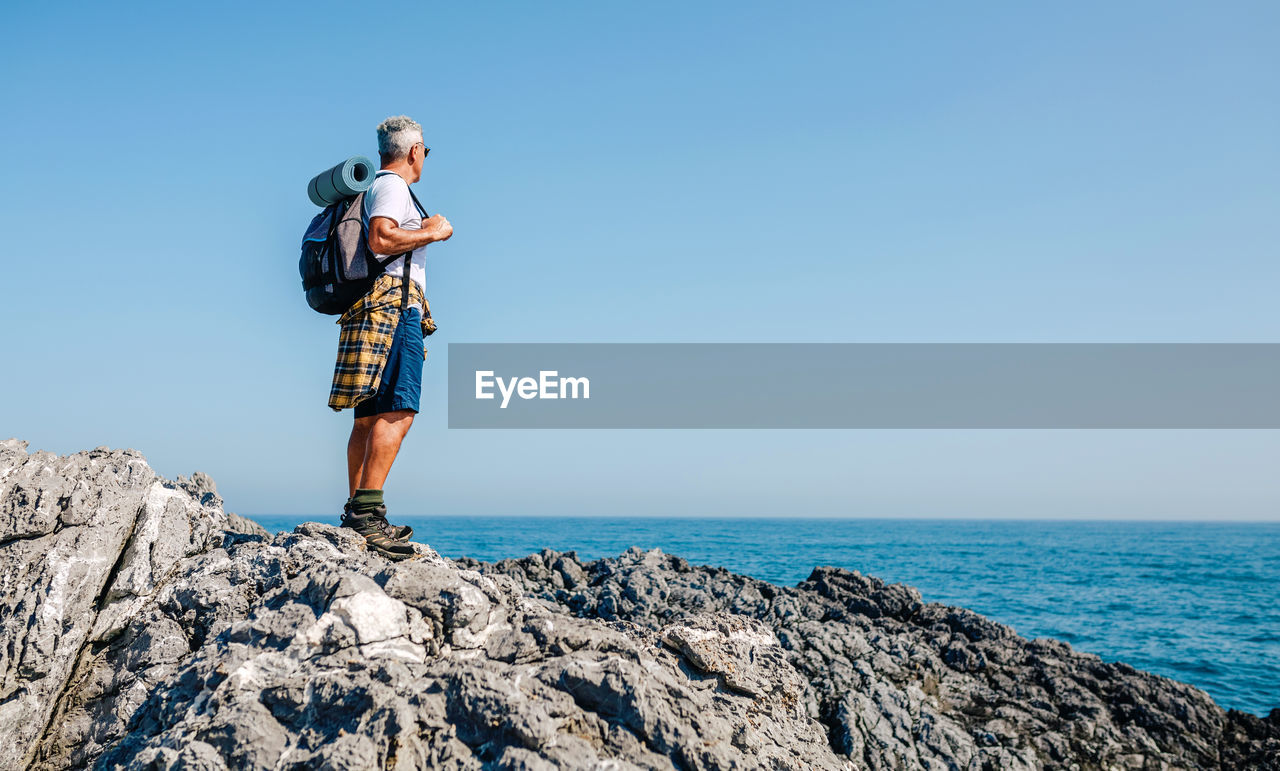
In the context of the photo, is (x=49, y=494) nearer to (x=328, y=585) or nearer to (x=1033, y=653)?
(x=328, y=585)

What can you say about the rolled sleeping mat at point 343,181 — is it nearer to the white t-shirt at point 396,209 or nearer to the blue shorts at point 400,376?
the white t-shirt at point 396,209

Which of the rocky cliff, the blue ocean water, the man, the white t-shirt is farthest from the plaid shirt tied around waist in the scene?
the blue ocean water

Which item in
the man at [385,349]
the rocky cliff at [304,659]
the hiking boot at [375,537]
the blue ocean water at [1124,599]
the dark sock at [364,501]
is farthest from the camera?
the blue ocean water at [1124,599]

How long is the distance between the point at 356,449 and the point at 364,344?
73 centimetres

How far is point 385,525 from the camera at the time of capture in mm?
4438

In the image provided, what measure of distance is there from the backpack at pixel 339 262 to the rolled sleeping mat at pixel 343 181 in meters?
0.06

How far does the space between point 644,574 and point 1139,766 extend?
6278 mm

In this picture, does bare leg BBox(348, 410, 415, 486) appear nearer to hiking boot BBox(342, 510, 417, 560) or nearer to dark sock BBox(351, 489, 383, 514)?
dark sock BBox(351, 489, 383, 514)

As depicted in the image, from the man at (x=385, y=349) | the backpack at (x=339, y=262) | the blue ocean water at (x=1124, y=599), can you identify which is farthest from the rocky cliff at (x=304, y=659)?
the blue ocean water at (x=1124, y=599)

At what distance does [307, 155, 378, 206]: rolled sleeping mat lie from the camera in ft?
14.3

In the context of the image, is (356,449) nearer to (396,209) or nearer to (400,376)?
(400,376)

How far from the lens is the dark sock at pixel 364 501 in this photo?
4402 millimetres

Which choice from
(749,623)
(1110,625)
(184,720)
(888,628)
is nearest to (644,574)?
(888,628)

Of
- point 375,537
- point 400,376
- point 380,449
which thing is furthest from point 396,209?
point 375,537
